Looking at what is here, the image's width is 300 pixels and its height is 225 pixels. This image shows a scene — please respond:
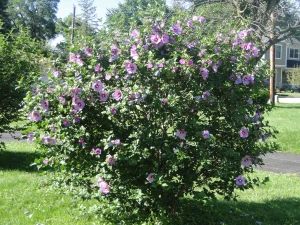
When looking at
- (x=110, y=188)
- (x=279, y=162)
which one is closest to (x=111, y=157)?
(x=110, y=188)

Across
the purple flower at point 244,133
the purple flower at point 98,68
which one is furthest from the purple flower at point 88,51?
the purple flower at point 244,133

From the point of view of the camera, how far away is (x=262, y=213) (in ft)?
20.8

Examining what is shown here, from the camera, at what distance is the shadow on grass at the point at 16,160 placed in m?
8.97

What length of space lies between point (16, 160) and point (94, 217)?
4.56 m

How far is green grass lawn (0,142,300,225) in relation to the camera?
5.71 meters

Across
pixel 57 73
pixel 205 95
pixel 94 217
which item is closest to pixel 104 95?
pixel 57 73

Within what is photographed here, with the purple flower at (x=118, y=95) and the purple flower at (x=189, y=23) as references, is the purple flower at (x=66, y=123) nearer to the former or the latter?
the purple flower at (x=118, y=95)

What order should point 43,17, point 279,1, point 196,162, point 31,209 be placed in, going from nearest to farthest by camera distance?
1. point 196,162
2. point 31,209
3. point 279,1
4. point 43,17

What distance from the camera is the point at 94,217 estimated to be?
576 centimetres

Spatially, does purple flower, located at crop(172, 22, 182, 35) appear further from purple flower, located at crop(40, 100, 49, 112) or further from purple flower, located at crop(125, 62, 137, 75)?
purple flower, located at crop(40, 100, 49, 112)

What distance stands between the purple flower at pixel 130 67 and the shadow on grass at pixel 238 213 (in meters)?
1.71

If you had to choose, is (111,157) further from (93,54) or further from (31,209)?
(31,209)

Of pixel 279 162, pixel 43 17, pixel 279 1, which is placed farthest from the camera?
pixel 43 17

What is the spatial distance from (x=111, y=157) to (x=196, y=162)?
94cm
